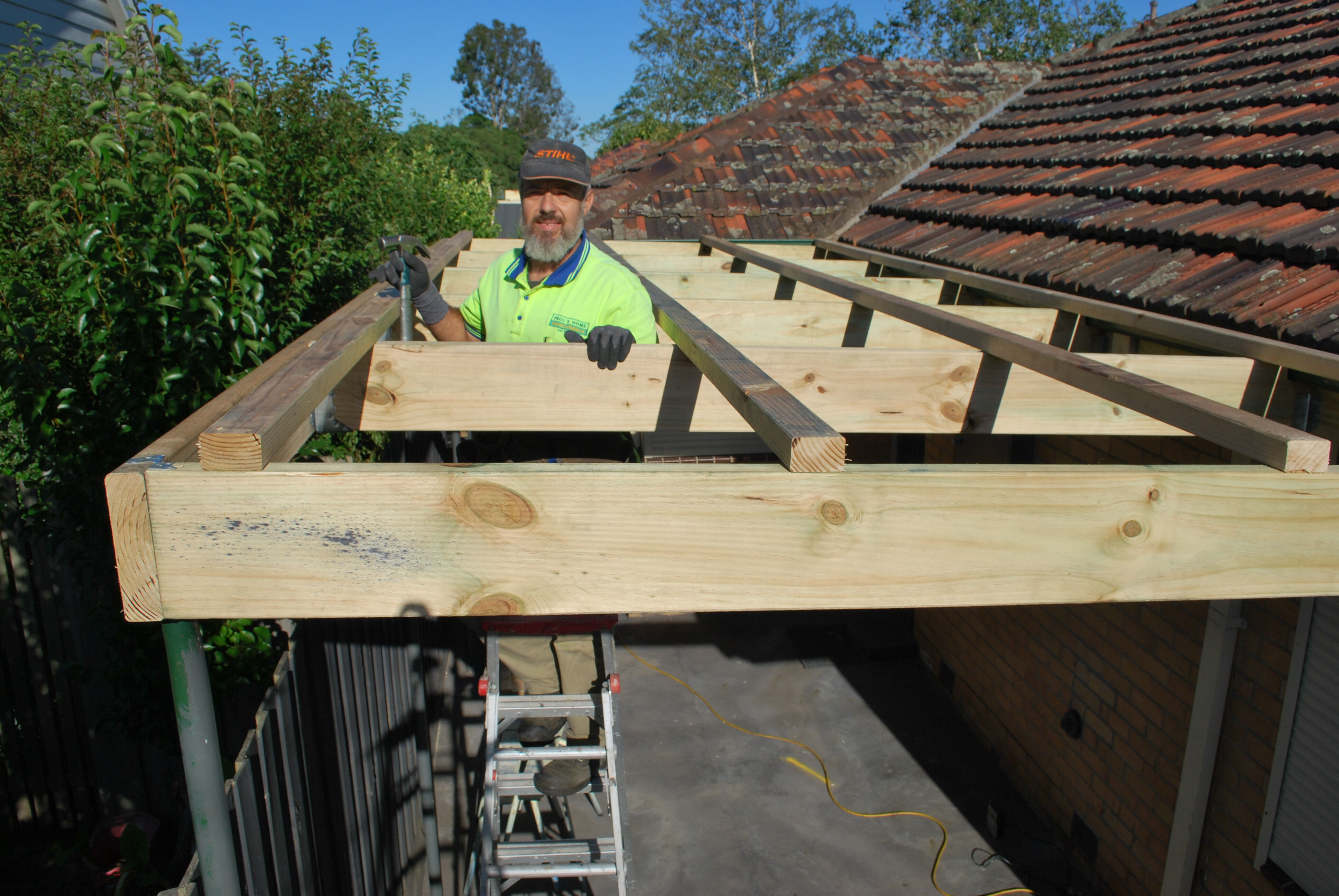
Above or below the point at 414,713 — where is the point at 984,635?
below

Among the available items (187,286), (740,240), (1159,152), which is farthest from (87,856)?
(1159,152)

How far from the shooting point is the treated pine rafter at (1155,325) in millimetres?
2586

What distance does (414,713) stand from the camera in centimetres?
402

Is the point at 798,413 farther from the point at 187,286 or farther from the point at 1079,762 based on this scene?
the point at 1079,762

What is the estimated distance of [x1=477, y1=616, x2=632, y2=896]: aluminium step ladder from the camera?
3.12 metres

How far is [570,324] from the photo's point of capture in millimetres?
3641

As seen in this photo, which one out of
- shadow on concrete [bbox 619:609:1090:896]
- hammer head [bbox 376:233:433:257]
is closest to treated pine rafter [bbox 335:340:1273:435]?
hammer head [bbox 376:233:433:257]

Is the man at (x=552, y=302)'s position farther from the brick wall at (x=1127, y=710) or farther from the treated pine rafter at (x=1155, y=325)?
the brick wall at (x=1127, y=710)

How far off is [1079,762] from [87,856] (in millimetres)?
5573

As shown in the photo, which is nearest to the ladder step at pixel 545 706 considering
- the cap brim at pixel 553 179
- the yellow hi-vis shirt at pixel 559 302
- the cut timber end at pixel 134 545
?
the yellow hi-vis shirt at pixel 559 302

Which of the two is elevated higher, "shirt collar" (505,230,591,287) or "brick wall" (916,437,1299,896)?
"shirt collar" (505,230,591,287)

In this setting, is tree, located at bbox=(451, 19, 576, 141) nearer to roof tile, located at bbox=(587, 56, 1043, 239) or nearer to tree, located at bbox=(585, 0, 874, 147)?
tree, located at bbox=(585, 0, 874, 147)

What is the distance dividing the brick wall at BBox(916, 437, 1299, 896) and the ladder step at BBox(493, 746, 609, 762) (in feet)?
8.72

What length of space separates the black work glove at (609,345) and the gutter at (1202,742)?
269 centimetres
